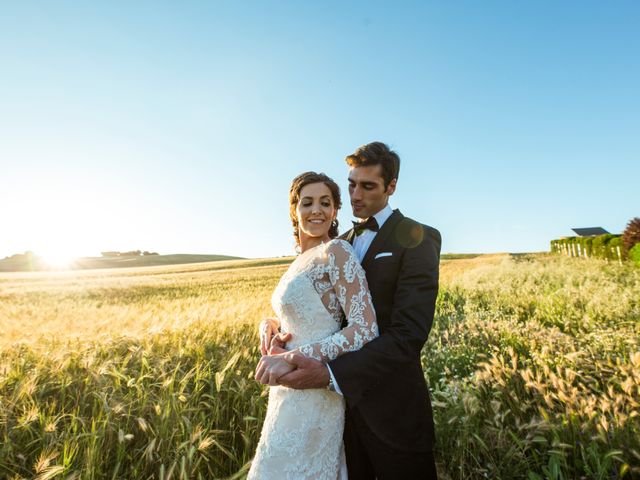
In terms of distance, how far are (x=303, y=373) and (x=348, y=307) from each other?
15.7 inches

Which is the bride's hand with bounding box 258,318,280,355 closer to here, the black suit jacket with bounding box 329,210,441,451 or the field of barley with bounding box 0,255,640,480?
the black suit jacket with bounding box 329,210,441,451

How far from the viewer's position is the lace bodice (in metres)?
1.87

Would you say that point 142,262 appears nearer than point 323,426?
No

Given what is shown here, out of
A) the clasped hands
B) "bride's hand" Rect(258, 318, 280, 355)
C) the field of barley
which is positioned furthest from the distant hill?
the clasped hands

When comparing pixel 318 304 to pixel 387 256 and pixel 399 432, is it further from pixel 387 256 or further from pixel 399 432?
pixel 399 432

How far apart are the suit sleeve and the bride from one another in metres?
0.07

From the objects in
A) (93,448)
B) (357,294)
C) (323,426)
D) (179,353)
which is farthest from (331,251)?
(179,353)

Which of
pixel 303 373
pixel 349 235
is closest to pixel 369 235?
pixel 349 235

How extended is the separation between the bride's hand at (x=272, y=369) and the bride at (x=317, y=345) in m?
0.13

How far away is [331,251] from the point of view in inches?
80.1

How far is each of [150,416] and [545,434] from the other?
10.2ft

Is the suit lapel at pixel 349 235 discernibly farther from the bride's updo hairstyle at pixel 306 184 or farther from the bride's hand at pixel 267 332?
the bride's hand at pixel 267 332

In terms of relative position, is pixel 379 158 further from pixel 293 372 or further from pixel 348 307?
pixel 293 372

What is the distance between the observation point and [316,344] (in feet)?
6.13
